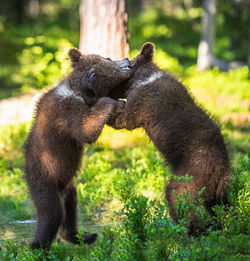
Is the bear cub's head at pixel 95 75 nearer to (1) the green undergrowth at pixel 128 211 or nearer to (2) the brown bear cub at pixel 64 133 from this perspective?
(2) the brown bear cub at pixel 64 133

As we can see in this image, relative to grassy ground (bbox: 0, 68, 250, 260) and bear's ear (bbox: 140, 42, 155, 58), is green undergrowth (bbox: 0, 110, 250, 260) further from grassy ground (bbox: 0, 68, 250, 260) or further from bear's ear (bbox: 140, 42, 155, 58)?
bear's ear (bbox: 140, 42, 155, 58)

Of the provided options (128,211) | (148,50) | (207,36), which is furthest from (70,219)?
(207,36)

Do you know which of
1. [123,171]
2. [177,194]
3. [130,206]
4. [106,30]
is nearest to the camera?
[130,206]

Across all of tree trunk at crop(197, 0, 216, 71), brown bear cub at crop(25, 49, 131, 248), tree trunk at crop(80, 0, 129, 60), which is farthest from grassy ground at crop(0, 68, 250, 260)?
tree trunk at crop(197, 0, 216, 71)

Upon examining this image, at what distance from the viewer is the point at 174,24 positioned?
89.1 ft

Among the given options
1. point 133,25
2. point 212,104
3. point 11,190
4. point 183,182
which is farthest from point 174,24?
point 183,182

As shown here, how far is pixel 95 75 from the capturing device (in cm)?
491

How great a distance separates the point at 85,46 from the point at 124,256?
5269mm

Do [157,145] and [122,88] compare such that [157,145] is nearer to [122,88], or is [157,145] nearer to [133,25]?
[122,88]

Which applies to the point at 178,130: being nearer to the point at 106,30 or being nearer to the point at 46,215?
the point at 46,215

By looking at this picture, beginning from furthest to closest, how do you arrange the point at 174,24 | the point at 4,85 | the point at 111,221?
the point at 174,24 < the point at 4,85 < the point at 111,221

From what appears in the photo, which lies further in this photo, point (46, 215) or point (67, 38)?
point (67, 38)

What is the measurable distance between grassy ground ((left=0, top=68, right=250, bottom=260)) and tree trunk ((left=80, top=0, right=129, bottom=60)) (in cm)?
172

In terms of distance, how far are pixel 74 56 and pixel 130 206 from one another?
2.08 meters
